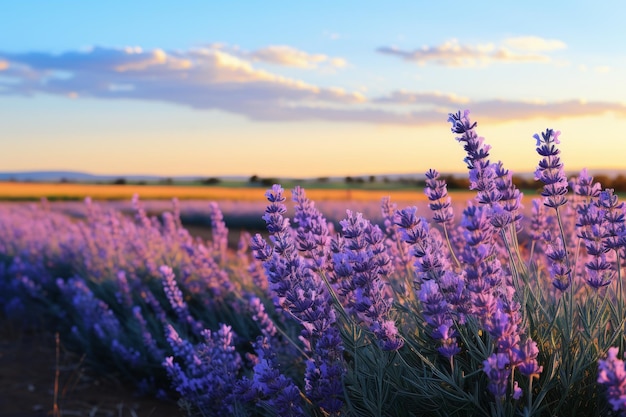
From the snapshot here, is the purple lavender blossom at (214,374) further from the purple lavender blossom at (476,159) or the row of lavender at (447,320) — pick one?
the purple lavender blossom at (476,159)

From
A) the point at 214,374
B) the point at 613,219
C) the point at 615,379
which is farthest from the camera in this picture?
the point at 214,374

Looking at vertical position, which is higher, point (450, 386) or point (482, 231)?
point (482, 231)

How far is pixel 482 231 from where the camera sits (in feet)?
5.81

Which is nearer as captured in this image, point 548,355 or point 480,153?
point 480,153

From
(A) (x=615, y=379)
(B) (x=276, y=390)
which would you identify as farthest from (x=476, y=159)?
(B) (x=276, y=390)

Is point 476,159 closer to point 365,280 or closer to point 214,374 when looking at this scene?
point 365,280

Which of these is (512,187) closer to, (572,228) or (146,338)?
(572,228)

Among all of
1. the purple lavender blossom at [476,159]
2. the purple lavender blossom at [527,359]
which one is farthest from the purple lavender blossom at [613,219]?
the purple lavender blossom at [527,359]

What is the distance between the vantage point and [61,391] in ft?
16.0

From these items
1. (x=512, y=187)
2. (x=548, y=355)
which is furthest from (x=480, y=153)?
(x=548, y=355)

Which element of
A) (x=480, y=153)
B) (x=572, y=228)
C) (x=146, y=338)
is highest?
(x=480, y=153)

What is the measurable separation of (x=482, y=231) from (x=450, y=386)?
2.00 ft

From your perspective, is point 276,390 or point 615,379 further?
point 276,390

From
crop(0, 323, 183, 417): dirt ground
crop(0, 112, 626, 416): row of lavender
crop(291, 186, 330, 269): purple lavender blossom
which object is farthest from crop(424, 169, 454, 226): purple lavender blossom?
crop(0, 323, 183, 417): dirt ground
